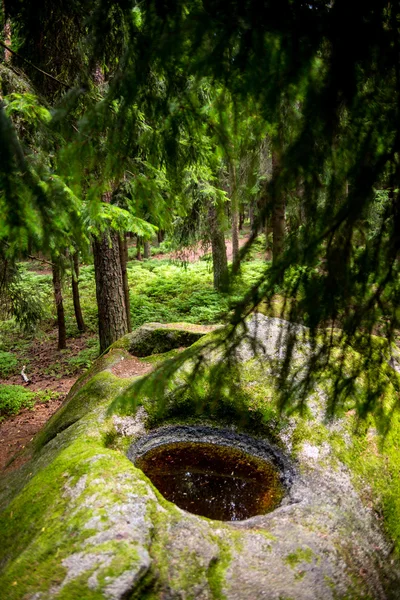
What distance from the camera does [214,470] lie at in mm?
4477

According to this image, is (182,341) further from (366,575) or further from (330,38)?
(330,38)

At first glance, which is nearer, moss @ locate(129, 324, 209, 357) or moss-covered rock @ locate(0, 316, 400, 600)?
moss-covered rock @ locate(0, 316, 400, 600)

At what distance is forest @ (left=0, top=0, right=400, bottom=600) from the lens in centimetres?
177

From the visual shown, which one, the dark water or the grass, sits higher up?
the dark water

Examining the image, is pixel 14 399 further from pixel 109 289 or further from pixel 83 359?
pixel 109 289

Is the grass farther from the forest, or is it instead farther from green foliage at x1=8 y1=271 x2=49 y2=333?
the forest

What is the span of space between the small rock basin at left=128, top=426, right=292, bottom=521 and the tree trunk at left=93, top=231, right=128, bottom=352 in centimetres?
418

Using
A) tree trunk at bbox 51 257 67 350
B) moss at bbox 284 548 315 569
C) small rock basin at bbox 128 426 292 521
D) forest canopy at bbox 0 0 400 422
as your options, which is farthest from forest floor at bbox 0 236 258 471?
forest canopy at bbox 0 0 400 422

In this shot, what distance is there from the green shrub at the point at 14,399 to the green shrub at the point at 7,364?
162 cm

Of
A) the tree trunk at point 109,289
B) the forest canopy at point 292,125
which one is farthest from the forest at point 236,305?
the tree trunk at point 109,289

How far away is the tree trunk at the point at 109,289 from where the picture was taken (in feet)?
26.9

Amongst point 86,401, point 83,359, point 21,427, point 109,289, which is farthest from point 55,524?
point 83,359

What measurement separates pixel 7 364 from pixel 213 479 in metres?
8.61

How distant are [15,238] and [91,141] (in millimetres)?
702
